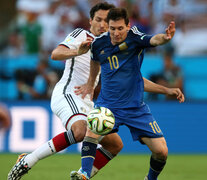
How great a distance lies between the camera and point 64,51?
573 centimetres

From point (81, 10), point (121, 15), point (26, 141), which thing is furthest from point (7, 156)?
point (121, 15)

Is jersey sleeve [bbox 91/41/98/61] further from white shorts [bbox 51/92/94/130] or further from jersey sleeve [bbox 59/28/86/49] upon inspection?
white shorts [bbox 51/92/94/130]

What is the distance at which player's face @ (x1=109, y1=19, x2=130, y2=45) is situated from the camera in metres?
5.46

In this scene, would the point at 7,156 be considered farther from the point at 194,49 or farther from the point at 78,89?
the point at 194,49

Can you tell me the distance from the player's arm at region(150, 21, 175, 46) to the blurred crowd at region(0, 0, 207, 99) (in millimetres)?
6753

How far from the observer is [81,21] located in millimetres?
12680

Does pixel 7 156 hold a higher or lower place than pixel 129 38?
lower

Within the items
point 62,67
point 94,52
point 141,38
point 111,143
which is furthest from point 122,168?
point 62,67

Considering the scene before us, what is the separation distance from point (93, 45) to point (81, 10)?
727 centimetres

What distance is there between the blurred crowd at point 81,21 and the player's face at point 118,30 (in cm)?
650

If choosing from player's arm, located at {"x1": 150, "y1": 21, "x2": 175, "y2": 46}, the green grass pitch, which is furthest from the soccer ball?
the green grass pitch

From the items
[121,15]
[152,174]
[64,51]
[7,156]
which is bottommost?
[7,156]

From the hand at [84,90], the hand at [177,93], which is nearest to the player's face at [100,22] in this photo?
the hand at [84,90]

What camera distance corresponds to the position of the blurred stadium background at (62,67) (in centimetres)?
1073
